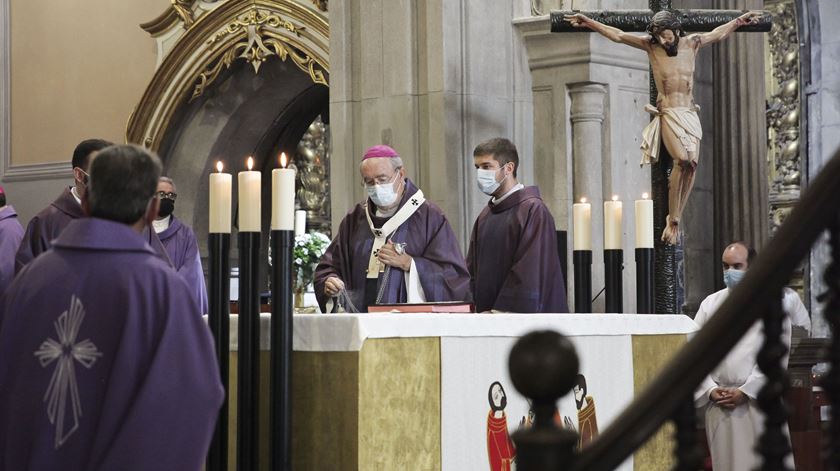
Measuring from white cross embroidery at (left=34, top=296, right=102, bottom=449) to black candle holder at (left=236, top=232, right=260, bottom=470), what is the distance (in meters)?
1.41

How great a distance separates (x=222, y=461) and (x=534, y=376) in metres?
2.90

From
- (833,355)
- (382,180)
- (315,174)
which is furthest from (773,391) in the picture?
(315,174)

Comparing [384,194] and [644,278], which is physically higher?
[384,194]

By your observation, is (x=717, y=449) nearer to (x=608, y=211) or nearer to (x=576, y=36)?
(x=608, y=211)

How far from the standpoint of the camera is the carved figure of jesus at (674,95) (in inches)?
318

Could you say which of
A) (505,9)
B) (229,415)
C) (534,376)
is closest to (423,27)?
(505,9)

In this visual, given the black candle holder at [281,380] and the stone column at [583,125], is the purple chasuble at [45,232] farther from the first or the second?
the stone column at [583,125]

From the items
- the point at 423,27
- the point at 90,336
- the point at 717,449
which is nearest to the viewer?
the point at 90,336

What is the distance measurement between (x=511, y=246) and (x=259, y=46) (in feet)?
16.8

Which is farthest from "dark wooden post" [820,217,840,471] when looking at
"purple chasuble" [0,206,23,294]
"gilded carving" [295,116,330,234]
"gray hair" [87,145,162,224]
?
"gilded carving" [295,116,330,234]

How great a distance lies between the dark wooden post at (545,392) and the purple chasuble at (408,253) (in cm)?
381

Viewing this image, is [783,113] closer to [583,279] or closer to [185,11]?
[185,11]

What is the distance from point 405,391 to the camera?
4551 mm

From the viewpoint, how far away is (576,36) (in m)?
9.26
